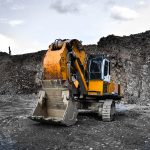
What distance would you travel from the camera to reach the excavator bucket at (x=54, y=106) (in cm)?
1180

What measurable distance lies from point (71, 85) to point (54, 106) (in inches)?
40.4

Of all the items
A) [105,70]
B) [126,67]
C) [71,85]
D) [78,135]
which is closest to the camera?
[78,135]

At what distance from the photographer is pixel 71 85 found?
12.6 meters

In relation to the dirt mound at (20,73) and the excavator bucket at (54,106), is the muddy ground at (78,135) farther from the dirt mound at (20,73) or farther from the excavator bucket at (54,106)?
the dirt mound at (20,73)

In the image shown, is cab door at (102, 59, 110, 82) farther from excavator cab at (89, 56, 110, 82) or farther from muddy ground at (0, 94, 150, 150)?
muddy ground at (0, 94, 150, 150)

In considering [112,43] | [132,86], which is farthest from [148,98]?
[112,43]

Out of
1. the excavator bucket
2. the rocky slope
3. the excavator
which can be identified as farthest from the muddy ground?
the rocky slope

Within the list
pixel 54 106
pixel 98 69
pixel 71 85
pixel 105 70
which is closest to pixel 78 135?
pixel 54 106

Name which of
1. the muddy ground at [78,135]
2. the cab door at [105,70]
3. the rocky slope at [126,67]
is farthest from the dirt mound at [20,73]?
the muddy ground at [78,135]

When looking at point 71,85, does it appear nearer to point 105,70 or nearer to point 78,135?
point 105,70

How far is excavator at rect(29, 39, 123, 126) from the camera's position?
12.1 metres

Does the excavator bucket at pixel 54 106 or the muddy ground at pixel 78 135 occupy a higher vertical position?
the excavator bucket at pixel 54 106

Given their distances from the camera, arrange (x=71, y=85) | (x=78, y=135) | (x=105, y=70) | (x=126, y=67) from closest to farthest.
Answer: (x=78, y=135), (x=71, y=85), (x=105, y=70), (x=126, y=67)

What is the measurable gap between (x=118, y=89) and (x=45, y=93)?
4.65 metres
